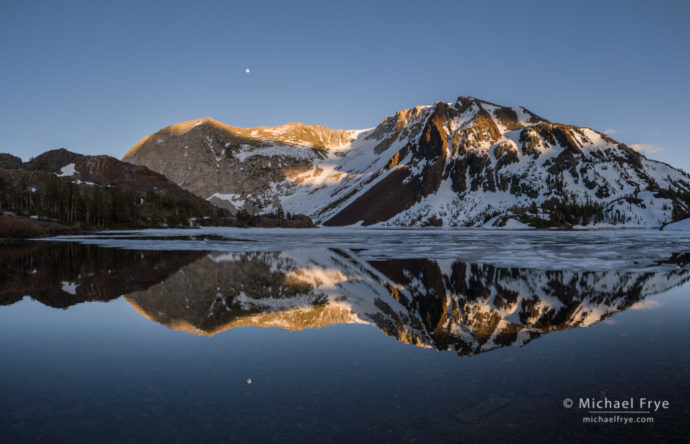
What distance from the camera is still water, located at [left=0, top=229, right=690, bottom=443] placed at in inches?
216

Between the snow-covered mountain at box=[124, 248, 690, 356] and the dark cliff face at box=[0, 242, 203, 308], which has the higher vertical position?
the dark cliff face at box=[0, 242, 203, 308]

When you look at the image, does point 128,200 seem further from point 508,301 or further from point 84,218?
point 508,301

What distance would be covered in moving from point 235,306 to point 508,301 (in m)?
9.40

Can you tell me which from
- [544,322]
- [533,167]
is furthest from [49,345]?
[533,167]

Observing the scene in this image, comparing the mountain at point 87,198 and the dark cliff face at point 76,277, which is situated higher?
the mountain at point 87,198

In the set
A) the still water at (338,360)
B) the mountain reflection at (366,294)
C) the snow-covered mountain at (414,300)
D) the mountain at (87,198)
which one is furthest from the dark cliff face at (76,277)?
the mountain at (87,198)

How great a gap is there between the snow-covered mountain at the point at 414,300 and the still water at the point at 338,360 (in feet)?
0.32

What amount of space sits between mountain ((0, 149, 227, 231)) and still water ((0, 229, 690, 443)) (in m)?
66.3

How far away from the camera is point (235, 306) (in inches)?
547

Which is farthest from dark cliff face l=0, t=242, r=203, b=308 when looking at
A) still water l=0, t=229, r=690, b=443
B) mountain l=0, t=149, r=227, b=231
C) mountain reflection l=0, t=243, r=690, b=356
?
mountain l=0, t=149, r=227, b=231

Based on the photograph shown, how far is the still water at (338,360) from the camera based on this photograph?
216 inches

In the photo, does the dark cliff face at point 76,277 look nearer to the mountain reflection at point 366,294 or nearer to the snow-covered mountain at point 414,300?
the mountain reflection at point 366,294

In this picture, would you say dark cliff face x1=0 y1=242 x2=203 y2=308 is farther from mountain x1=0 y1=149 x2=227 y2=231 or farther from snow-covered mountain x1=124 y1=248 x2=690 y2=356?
mountain x1=0 y1=149 x2=227 y2=231

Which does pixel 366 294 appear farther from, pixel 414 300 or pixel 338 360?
pixel 338 360
